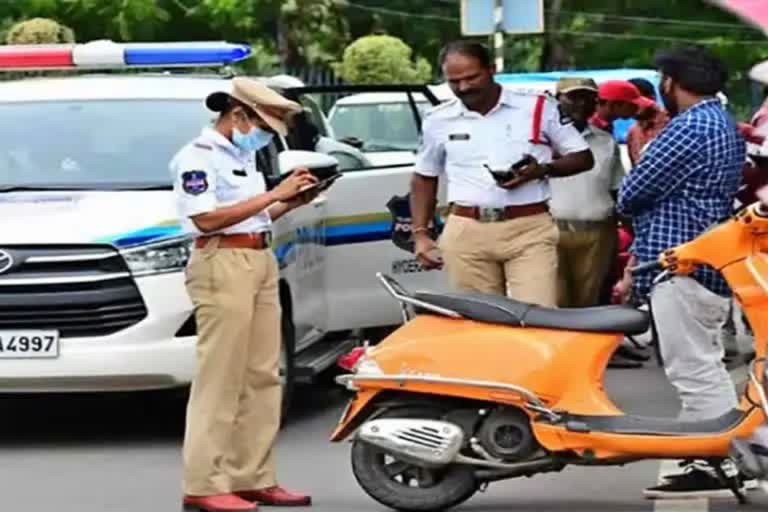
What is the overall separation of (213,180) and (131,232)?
5.19ft

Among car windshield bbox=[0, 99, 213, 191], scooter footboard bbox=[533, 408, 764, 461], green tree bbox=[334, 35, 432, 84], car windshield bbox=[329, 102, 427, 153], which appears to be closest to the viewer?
scooter footboard bbox=[533, 408, 764, 461]

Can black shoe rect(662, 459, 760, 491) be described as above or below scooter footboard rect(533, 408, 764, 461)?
below

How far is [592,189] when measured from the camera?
38.9 feet

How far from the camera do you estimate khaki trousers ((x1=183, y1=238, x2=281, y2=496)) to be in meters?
8.00

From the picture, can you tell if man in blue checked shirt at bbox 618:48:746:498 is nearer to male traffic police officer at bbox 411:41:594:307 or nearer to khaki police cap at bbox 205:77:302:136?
male traffic police officer at bbox 411:41:594:307

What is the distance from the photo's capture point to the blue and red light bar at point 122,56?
11.0m

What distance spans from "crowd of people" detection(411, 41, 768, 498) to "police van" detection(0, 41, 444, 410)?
28.2 inches

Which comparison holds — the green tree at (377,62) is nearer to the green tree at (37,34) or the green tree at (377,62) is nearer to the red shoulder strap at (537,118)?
the green tree at (37,34)

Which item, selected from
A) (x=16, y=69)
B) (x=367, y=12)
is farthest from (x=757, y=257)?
(x=367, y=12)

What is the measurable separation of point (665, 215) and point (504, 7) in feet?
24.9

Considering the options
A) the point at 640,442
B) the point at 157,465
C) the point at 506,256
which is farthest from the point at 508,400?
the point at 157,465

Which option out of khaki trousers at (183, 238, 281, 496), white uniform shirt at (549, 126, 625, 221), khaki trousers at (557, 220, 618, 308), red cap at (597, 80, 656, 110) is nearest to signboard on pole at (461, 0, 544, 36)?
red cap at (597, 80, 656, 110)

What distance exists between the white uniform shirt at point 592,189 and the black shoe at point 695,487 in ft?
12.6

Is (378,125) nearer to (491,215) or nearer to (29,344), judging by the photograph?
(29,344)
